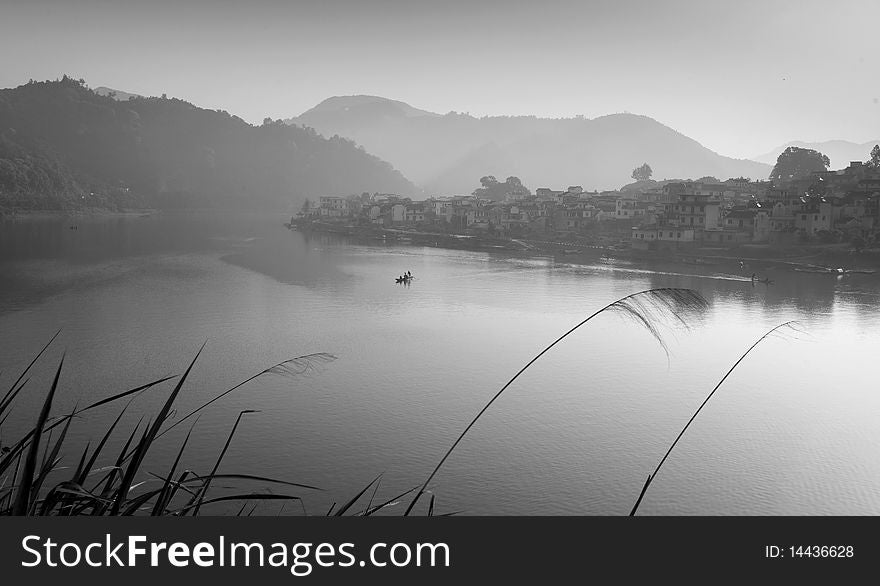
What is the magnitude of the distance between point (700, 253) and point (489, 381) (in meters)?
9.75

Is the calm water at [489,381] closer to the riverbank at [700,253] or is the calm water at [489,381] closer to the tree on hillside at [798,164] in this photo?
the riverbank at [700,253]

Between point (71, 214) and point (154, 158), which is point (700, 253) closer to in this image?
point (71, 214)

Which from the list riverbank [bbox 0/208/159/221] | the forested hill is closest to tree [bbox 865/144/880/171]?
riverbank [bbox 0/208/159/221]

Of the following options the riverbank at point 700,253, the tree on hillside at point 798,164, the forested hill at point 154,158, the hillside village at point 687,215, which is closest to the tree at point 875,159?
the hillside village at point 687,215

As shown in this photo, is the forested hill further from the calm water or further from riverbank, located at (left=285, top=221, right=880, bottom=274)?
the calm water

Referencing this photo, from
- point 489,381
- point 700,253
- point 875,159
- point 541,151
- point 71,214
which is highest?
point 541,151

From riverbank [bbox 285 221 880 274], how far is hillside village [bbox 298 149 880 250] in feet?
0.87

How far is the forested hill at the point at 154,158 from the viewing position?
87.1ft

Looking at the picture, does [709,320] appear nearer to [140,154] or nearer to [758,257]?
[758,257]

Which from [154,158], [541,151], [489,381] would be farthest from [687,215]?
[541,151]

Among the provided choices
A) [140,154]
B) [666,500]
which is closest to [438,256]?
[666,500]

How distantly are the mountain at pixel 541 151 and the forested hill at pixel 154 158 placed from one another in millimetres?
11177

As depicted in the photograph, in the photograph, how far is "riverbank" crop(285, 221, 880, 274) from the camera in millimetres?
12289

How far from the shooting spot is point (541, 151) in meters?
59.2
